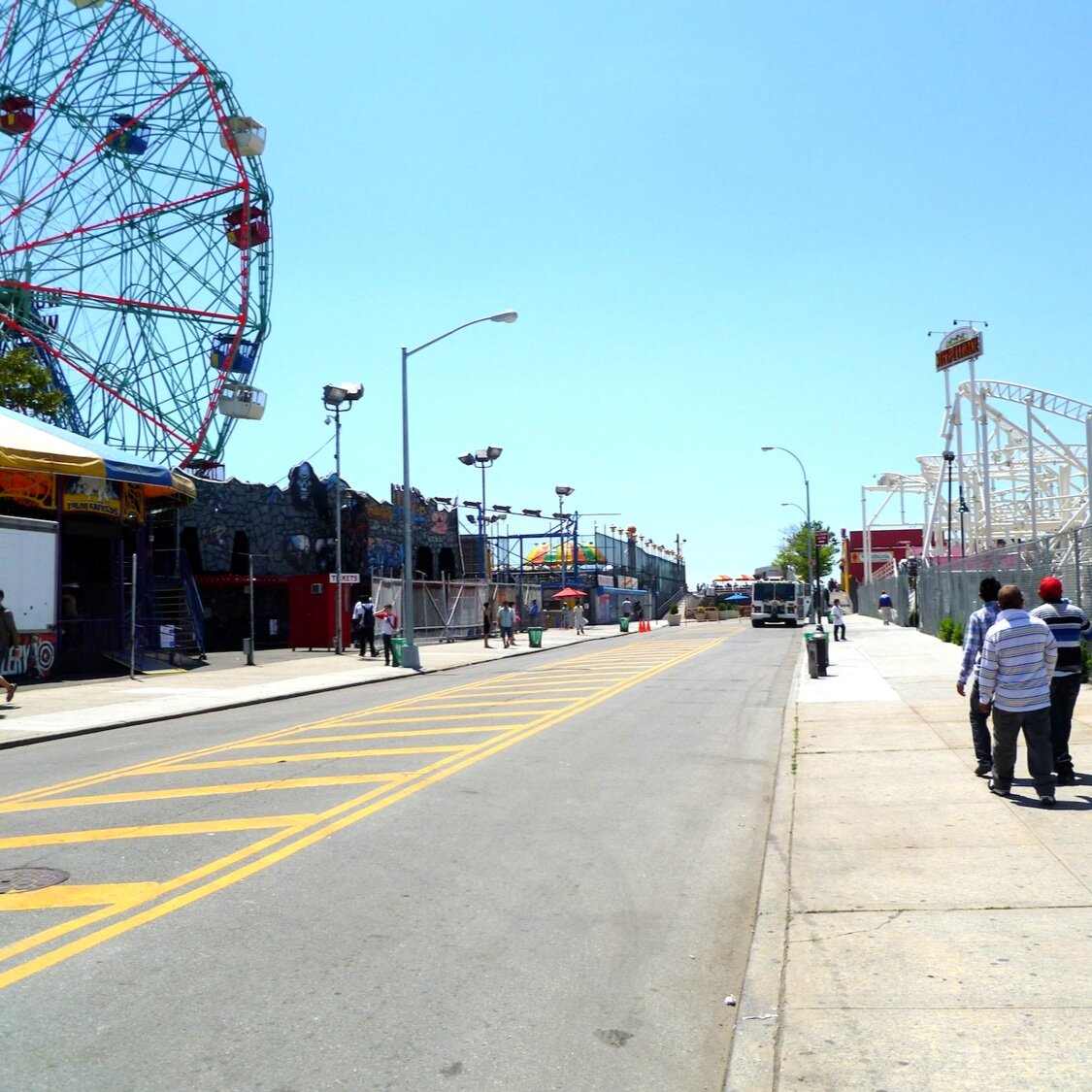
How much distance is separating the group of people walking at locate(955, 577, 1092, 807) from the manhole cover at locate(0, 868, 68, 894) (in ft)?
22.8

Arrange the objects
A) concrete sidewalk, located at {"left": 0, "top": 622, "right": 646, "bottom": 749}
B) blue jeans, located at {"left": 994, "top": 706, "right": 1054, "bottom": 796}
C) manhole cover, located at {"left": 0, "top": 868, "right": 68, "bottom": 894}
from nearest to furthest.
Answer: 1. manhole cover, located at {"left": 0, "top": 868, "right": 68, "bottom": 894}
2. blue jeans, located at {"left": 994, "top": 706, "right": 1054, "bottom": 796}
3. concrete sidewalk, located at {"left": 0, "top": 622, "right": 646, "bottom": 749}

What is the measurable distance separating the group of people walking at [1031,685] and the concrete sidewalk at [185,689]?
1214 centimetres

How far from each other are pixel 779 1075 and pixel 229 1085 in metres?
2.06

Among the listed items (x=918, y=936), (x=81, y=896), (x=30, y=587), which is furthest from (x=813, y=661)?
(x=81, y=896)

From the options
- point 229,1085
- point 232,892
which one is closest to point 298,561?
point 232,892

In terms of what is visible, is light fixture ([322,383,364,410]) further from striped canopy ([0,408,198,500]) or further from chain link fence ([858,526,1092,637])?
chain link fence ([858,526,1092,637])

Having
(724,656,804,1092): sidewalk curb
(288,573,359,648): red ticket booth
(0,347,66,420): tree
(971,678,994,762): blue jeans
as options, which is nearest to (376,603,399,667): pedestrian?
(288,573,359,648): red ticket booth

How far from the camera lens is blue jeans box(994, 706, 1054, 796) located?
9.24 m

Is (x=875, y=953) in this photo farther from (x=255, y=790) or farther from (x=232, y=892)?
(x=255, y=790)

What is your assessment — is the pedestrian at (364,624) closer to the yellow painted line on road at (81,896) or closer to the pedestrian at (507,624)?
the pedestrian at (507,624)

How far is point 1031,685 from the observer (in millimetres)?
9359

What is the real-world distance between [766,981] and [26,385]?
36285mm

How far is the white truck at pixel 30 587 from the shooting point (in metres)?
24.7

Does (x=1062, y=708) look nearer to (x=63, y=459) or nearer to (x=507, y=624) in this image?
(x=63, y=459)
